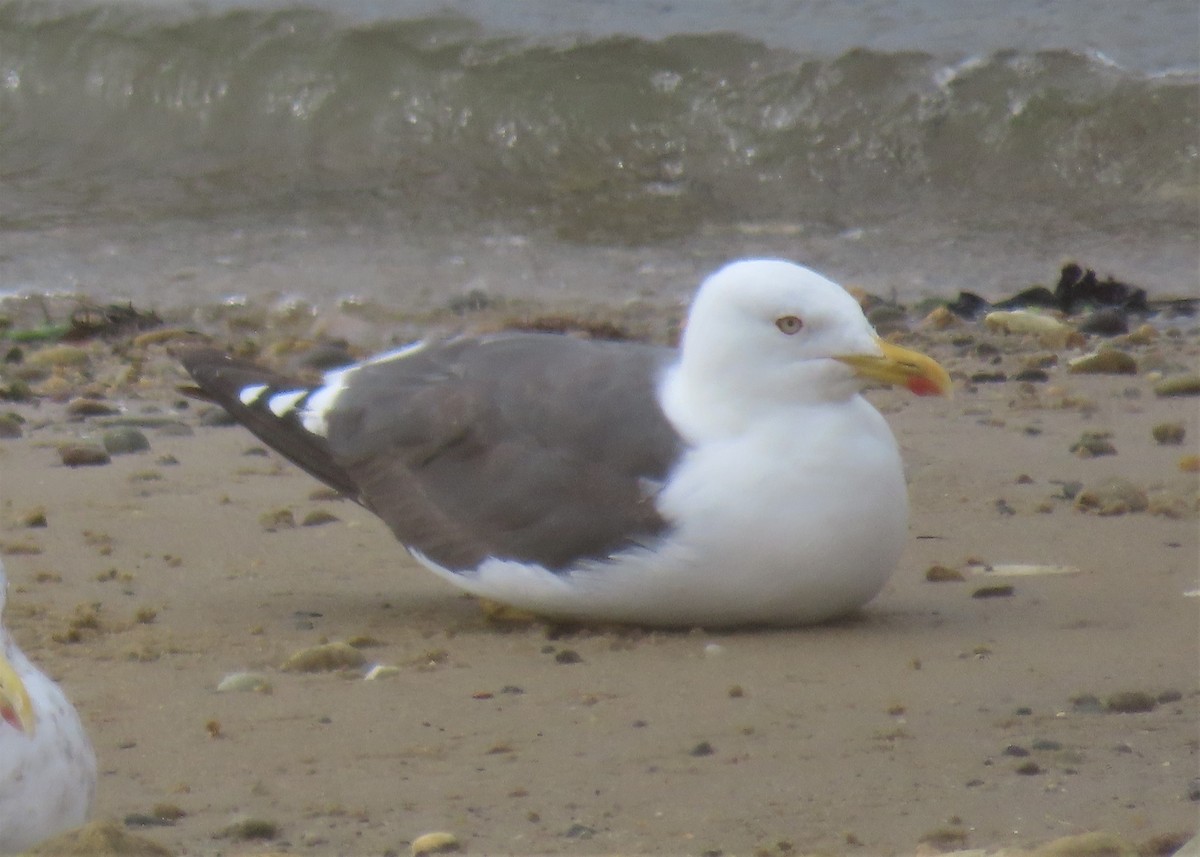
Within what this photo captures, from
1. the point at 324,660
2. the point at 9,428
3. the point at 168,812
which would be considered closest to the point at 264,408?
the point at 324,660

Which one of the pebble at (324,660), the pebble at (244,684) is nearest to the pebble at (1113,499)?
the pebble at (324,660)

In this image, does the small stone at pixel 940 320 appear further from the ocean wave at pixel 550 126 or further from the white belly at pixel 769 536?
the white belly at pixel 769 536

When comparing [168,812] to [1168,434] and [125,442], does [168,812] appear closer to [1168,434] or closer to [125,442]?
[125,442]

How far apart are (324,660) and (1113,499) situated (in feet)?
6.59

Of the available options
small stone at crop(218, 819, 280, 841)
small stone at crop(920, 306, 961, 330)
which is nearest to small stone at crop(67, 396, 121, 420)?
small stone at crop(920, 306, 961, 330)

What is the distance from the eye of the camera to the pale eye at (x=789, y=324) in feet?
Answer: 13.8

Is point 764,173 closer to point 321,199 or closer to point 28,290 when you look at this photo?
point 321,199

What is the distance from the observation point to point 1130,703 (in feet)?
11.5

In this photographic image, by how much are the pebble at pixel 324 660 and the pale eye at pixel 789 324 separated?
1.06 metres

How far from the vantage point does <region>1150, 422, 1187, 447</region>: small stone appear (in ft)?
18.4

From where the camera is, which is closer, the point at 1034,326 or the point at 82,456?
the point at 82,456

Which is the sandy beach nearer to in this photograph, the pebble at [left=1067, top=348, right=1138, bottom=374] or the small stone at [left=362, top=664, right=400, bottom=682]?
the small stone at [left=362, top=664, right=400, bottom=682]

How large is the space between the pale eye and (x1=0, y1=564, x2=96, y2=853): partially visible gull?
1795mm

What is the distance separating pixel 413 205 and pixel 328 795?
24.8 feet
